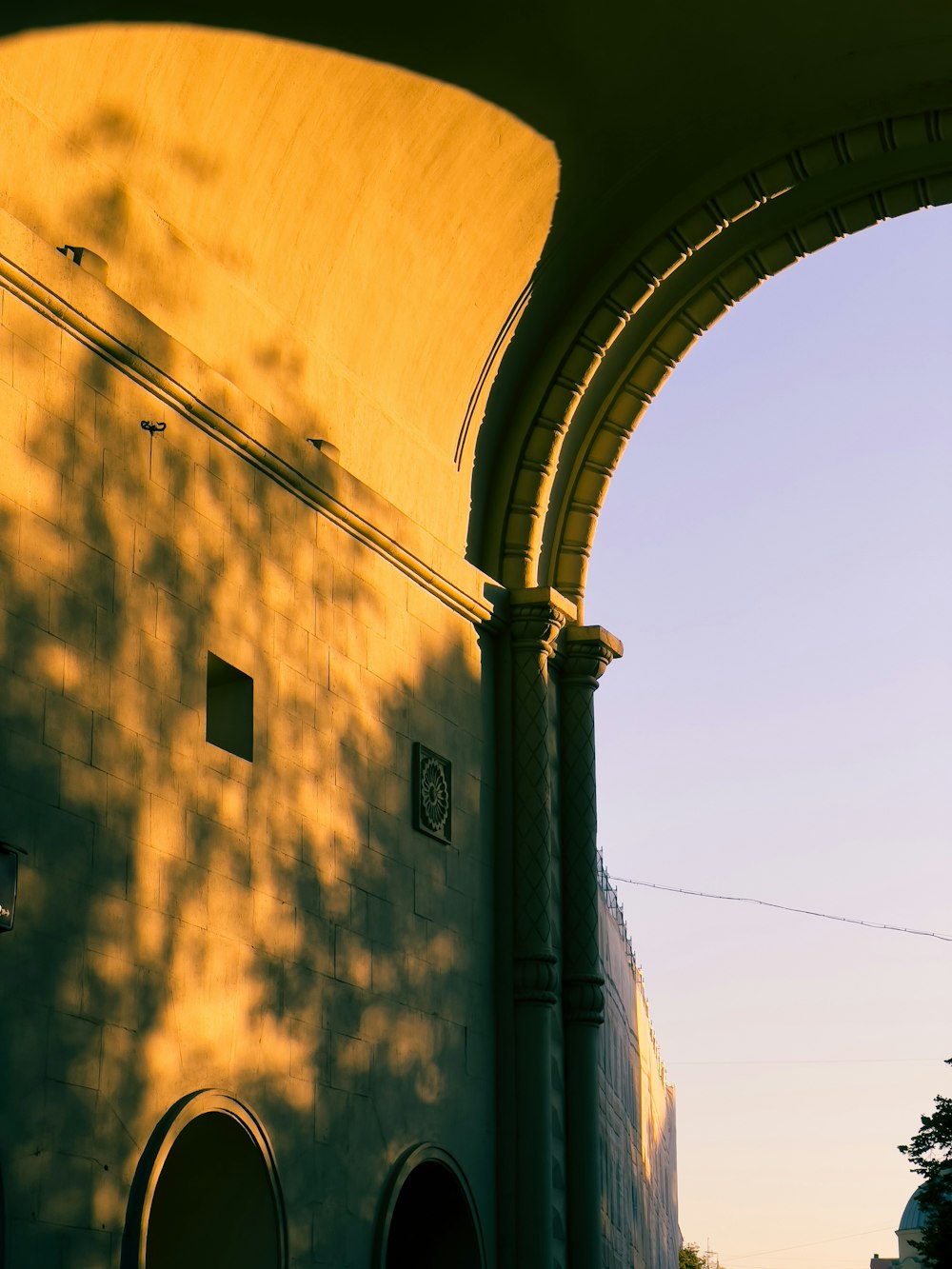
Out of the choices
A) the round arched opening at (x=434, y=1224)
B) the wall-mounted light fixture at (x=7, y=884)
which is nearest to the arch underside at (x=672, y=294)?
the round arched opening at (x=434, y=1224)

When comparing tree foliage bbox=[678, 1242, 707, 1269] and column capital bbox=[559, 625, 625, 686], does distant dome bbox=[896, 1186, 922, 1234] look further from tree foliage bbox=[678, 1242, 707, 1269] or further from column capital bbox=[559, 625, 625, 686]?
column capital bbox=[559, 625, 625, 686]

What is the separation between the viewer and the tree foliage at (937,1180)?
31000 millimetres

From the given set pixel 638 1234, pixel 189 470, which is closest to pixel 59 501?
pixel 189 470

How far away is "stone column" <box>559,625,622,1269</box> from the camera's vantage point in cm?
1101

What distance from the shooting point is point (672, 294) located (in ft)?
39.4

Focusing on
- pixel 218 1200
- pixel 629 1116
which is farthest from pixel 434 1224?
pixel 629 1116

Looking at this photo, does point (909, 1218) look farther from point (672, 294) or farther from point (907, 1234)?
point (672, 294)

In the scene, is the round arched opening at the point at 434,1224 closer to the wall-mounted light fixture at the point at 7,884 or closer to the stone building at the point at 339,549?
the stone building at the point at 339,549

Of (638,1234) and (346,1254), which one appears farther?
(638,1234)

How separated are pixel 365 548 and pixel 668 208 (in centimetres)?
305

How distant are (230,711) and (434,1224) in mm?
3439

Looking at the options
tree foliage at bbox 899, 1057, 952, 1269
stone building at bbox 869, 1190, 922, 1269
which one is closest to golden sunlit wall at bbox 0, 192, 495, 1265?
tree foliage at bbox 899, 1057, 952, 1269

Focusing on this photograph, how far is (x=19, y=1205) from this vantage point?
6.74m

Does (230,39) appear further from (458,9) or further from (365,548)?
(365,548)
